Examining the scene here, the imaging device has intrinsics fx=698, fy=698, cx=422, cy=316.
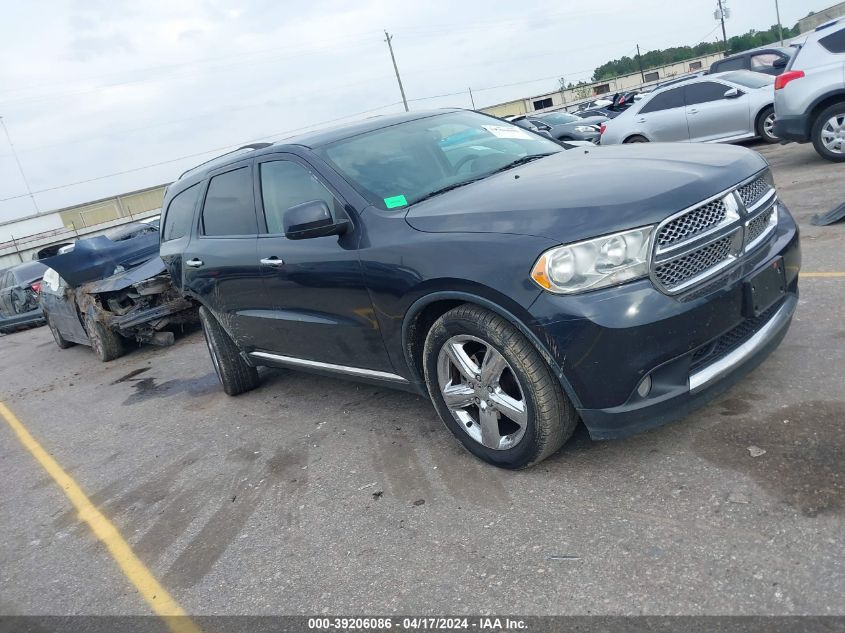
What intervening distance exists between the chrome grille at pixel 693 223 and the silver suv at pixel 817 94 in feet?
22.8

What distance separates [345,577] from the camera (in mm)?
2936

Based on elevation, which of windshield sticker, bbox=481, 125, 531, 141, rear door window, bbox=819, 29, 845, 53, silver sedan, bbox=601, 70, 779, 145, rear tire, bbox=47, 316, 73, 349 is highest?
windshield sticker, bbox=481, 125, 531, 141

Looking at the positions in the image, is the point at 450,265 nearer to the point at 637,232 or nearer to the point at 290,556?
the point at 637,232

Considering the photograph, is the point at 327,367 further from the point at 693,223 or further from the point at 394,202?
the point at 693,223

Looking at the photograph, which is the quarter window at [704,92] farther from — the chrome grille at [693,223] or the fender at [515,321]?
the fender at [515,321]

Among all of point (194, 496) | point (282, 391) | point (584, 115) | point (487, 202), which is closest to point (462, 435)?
point (487, 202)

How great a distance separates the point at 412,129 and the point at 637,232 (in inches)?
78.4

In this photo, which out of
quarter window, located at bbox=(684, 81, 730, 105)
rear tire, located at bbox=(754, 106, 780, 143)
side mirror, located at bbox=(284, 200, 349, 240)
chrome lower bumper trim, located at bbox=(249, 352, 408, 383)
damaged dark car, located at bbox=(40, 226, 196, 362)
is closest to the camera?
side mirror, located at bbox=(284, 200, 349, 240)

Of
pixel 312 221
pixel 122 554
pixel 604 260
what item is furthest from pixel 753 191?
pixel 122 554

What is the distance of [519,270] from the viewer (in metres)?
2.89

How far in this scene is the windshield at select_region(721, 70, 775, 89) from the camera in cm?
1191

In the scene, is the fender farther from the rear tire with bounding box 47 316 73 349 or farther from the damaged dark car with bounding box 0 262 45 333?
the damaged dark car with bounding box 0 262 45 333

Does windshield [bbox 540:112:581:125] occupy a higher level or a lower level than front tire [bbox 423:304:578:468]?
higher

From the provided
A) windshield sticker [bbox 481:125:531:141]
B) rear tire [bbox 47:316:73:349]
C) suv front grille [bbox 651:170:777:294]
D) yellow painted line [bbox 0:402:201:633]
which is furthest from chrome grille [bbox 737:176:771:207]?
rear tire [bbox 47:316:73:349]
